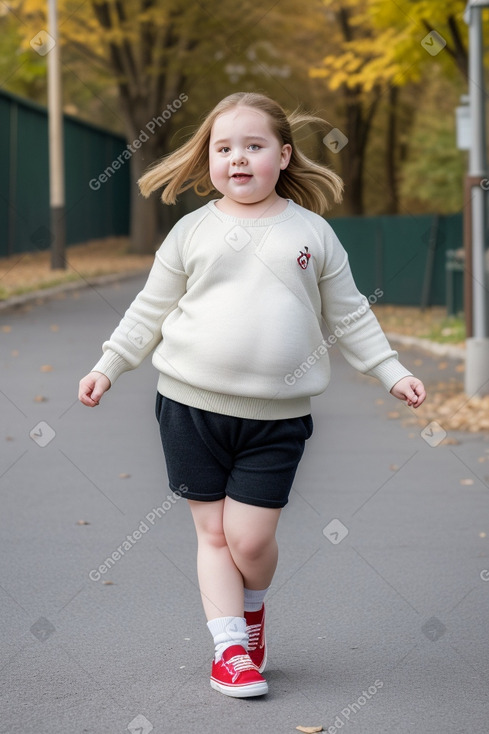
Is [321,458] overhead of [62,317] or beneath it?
overhead

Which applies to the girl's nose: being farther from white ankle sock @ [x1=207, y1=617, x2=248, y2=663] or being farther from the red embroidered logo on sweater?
white ankle sock @ [x1=207, y1=617, x2=248, y2=663]

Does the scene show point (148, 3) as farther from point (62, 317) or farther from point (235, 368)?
point (235, 368)

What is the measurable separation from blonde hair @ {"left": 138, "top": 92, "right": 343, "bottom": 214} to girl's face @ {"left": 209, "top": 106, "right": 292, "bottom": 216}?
0.14 feet

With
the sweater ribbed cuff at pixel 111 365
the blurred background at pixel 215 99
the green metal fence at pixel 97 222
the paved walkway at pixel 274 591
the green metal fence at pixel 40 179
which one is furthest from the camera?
the green metal fence at pixel 40 179

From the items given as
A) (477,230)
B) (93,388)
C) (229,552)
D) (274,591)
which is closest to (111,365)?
(93,388)

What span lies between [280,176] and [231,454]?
889 millimetres

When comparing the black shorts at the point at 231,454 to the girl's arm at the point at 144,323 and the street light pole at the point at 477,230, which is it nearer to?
the girl's arm at the point at 144,323

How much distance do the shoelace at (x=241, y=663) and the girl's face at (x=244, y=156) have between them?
1.30 m

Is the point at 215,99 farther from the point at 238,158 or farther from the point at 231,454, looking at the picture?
the point at 231,454

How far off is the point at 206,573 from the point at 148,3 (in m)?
26.7

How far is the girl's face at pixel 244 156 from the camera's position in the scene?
3.58 meters

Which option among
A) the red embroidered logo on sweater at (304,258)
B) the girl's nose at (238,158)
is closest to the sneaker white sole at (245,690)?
the red embroidered logo on sweater at (304,258)

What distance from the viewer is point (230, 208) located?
364 centimetres

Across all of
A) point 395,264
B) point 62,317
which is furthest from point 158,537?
point 395,264
